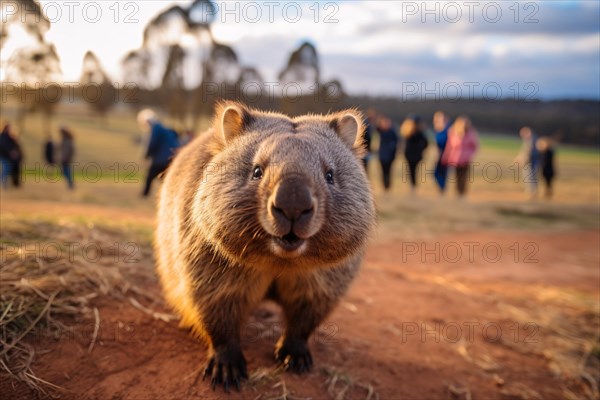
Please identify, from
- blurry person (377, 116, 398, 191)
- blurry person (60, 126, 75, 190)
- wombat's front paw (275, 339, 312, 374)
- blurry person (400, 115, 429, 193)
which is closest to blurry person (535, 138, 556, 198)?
blurry person (400, 115, 429, 193)

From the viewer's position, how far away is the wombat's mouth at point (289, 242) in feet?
10.8

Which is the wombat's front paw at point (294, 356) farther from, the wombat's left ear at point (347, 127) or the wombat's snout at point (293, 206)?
the wombat's left ear at point (347, 127)

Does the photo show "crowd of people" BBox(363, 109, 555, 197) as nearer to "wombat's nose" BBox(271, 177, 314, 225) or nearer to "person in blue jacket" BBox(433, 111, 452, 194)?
"person in blue jacket" BBox(433, 111, 452, 194)

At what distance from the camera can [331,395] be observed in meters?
4.43

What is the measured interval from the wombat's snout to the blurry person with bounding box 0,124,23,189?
56.6 feet

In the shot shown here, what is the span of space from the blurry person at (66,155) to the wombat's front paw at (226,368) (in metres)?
16.3

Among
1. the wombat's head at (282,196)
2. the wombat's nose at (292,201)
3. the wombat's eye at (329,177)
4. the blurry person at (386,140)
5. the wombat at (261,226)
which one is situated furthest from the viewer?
the blurry person at (386,140)

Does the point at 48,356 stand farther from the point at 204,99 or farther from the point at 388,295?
the point at 204,99

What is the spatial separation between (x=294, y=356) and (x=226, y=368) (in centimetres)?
73

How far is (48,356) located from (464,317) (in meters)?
5.64

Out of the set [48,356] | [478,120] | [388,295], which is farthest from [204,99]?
[478,120]

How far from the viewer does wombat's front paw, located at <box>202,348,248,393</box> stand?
4.18m

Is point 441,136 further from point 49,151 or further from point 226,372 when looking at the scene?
point 49,151

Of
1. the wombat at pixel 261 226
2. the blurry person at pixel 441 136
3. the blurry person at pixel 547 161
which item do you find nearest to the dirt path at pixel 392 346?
the wombat at pixel 261 226
